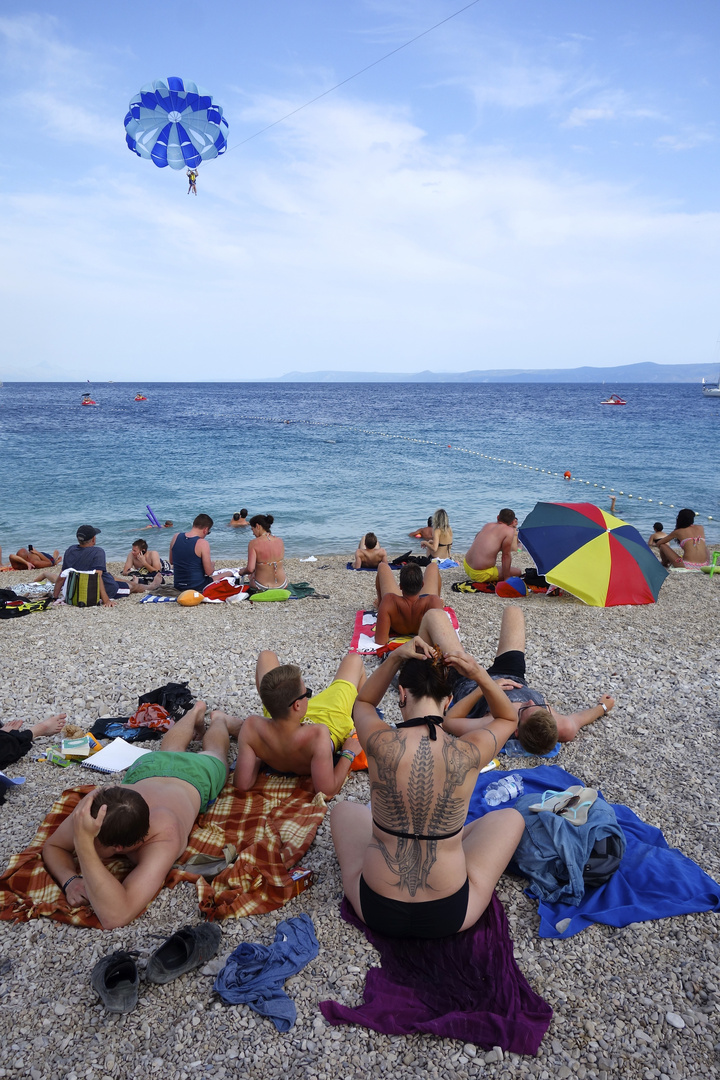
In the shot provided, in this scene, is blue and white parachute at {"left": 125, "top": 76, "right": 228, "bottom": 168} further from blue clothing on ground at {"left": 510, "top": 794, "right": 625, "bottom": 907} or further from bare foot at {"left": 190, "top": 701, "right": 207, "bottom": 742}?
blue clothing on ground at {"left": 510, "top": 794, "right": 625, "bottom": 907}

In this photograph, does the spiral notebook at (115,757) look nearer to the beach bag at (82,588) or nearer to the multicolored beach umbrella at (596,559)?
the beach bag at (82,588)

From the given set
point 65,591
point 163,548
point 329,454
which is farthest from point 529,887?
point 329,454

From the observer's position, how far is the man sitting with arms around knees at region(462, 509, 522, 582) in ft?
31.8

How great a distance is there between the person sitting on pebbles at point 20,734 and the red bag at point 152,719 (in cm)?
59

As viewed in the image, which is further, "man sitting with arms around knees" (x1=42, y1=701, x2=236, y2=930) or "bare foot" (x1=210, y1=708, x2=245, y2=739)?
"bare foot" (x1=210, y1=708, x2=245, y2=739)

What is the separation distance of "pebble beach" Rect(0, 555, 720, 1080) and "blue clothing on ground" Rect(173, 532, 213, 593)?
9.56 feet

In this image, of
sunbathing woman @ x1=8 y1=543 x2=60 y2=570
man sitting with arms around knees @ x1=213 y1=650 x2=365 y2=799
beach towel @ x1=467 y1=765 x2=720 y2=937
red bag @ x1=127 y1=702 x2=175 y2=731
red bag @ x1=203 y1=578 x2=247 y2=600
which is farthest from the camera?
sunbathing woman @ x1=8 y1=543 x2=60 y2=570

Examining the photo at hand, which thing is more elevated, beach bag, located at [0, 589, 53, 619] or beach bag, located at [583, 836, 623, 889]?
beach bag, located at [583, 836, 623, 889]

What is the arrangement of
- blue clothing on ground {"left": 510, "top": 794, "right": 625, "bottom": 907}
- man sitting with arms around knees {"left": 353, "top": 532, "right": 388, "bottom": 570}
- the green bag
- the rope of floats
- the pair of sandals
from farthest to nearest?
the rope of floats, man sitting with arms around knees {"left": 353, "top": 532, "right": 388, "bottom": 570}, the green bag, the pair of sandals, blue clothing on ground {"left": 510, "top": 794, "right": 625, "bottom": 907}

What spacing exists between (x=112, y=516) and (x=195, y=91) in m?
11.7

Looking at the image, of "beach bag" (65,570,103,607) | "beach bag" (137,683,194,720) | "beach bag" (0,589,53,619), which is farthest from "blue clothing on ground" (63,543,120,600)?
"beach bag" (137,683,194,720)

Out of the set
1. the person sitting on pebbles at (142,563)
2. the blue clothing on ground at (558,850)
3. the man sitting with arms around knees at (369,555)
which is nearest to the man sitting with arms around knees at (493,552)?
the man sitting with arms around knees at (369,555)

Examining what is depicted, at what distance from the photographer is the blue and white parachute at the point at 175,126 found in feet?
32.5

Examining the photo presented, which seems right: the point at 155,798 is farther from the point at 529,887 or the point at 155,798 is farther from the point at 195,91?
the point at 195,91
